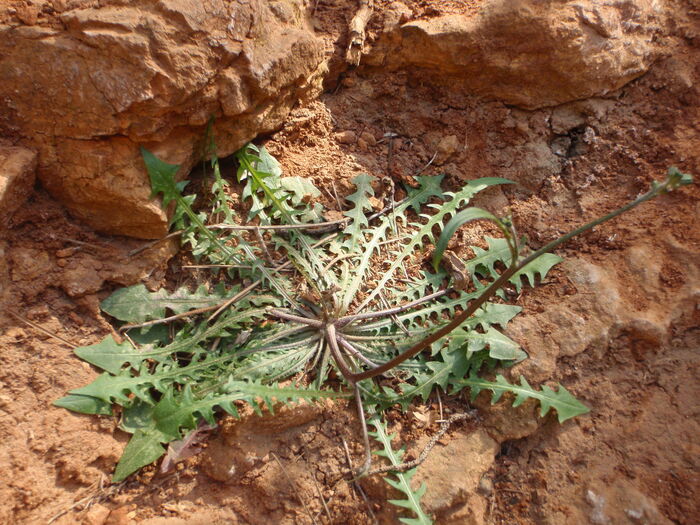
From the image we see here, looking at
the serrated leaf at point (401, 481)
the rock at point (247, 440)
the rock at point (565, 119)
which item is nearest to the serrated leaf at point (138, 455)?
the rock at point (247, 440)

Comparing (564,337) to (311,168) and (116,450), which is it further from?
(116,450)

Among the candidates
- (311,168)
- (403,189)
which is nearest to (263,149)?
(311,168)

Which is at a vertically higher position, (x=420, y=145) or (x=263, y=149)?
(x=420, y=145)

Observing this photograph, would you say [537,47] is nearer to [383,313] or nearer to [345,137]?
[345,137]

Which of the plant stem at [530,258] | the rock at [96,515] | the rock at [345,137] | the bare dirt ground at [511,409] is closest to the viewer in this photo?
the plant stem at [530,258]

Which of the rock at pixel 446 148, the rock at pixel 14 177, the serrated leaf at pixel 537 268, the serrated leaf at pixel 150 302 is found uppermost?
the rock at pixel 446 148

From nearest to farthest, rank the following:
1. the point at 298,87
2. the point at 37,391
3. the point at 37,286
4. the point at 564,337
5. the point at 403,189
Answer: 1. the point at 37,391
2. the point at 37,286
3. the point at 564,337
4. the point at 298,87
5. the point at 403,189

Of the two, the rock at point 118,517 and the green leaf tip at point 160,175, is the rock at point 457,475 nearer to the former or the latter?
the rock at point 118,517

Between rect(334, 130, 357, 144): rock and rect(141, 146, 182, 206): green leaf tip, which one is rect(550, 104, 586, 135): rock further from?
rect(141, 146, 182, 206): green leaf tip
